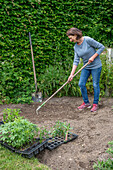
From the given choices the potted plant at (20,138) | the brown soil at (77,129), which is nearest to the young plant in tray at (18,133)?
the potted plant at (20,138)

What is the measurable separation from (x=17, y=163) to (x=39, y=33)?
4.01 meters

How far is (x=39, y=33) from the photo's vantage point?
18.5 feet

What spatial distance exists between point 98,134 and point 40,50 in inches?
130

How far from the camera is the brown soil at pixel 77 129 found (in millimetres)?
2605

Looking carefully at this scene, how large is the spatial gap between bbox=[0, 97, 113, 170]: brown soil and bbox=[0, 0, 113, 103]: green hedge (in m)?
0.90

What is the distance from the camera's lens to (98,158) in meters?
2.60

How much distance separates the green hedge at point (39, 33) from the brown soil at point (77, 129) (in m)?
0.90

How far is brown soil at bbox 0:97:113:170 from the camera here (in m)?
2.61

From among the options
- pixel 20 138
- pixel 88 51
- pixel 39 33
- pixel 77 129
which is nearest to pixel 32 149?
pixel 20 138

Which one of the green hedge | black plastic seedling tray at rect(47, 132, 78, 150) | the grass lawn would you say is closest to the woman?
black plastic seedling tray at rect(47, 132, 78, 150)

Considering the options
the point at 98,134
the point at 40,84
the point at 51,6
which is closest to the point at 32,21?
the point at 51,6

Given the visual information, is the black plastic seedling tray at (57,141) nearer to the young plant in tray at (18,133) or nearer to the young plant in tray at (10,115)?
the young plant in tray at (18,133)

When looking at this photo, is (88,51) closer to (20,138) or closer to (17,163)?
(20,138)

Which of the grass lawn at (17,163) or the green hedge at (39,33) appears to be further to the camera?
the green hedge at (39,33)
